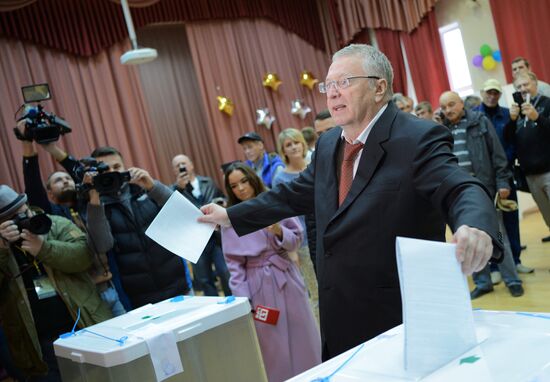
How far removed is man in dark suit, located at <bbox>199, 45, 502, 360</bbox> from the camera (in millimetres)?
1534

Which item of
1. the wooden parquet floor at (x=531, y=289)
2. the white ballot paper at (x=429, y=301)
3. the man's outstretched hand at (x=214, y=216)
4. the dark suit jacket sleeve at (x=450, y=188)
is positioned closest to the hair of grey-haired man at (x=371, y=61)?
the dark suit jacket sleeve at (x=450, y=188)

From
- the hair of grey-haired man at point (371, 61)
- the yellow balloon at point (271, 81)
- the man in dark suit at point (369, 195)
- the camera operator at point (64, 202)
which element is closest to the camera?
the man in dark suit at point (369, 195)

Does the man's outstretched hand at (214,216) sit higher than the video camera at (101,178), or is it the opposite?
the video camera at (101,178)

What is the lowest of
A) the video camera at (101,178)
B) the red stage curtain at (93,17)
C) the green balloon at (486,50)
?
the video camera at (101,178)

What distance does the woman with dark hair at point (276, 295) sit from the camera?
2.67 meters

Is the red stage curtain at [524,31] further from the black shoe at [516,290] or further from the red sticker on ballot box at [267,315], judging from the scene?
the red sticker on ballot box at [267,315]

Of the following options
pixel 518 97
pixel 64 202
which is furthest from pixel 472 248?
pixel 518 97

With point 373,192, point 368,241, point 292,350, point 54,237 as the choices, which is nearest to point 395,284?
point 368,241

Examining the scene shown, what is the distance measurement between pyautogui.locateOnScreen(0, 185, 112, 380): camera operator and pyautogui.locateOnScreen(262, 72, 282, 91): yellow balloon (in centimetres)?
554

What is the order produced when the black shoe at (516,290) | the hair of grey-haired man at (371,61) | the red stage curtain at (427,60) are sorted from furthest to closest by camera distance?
1. the red stage curtain at (427,60)
2. the black shoe at (516,290)
3. the hair of grey-haired man at (371,61)

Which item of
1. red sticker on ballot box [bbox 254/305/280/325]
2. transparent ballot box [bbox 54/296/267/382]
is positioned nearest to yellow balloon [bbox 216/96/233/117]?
red sticker on ballot box [bbox 254/305/280/325]

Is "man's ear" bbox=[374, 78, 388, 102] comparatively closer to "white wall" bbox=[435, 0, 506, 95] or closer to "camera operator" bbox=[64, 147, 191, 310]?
"camera operator" bbox=[64, 147, 191, 310]

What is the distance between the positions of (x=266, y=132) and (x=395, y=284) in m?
6.47

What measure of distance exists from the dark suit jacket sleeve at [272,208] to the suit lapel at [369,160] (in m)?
0.35
